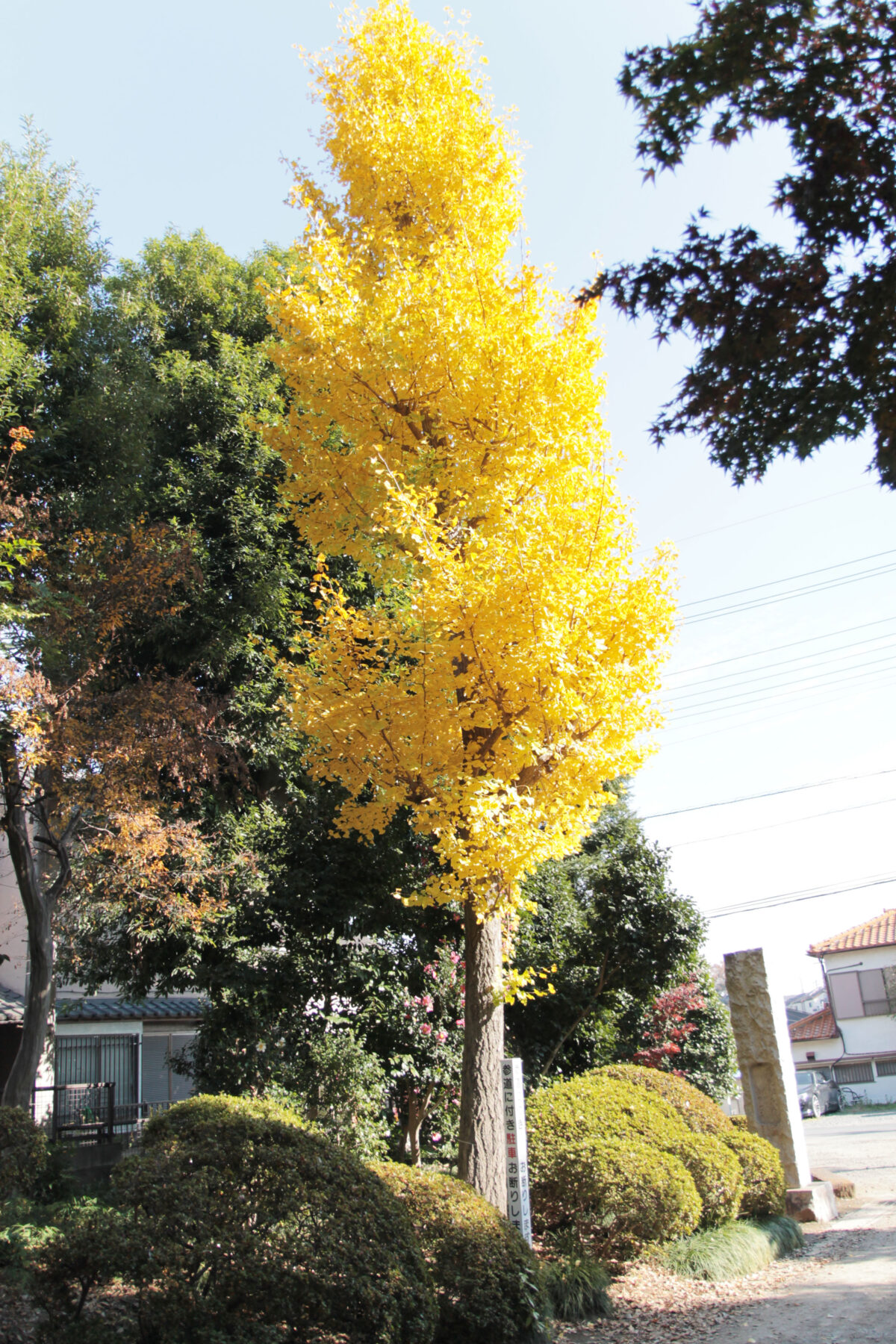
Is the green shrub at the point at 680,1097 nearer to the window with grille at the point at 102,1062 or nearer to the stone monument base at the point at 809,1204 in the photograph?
the stone monument base at the point at 809,1204

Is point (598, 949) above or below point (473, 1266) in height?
above

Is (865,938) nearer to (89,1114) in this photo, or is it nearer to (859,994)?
(859,994)

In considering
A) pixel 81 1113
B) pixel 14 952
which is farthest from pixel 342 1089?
pixel 14 952

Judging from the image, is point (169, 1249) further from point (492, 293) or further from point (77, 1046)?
point (77, 1046)

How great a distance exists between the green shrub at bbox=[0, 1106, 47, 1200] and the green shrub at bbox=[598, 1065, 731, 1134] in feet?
17.2

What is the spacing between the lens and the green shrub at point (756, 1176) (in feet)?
29.3

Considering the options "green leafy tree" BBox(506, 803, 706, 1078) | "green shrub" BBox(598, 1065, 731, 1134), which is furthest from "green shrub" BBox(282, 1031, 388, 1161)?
"green shrub" BBox(598, 1065, 731, 1134)

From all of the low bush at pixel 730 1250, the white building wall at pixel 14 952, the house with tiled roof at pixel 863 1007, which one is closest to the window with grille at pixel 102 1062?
the white building wall at pixel 14 952

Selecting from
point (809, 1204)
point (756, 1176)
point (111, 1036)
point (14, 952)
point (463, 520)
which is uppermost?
point (463, 520)

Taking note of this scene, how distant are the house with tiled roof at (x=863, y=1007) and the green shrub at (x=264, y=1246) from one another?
110 feet

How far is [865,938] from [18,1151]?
34.9 m

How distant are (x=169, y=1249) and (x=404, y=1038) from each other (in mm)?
6602

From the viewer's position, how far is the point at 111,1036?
57.7ft

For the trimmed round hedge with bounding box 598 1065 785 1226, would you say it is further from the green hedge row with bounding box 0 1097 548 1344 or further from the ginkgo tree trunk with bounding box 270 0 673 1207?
the green hedge row with bounding box 0 1097 548 1344
